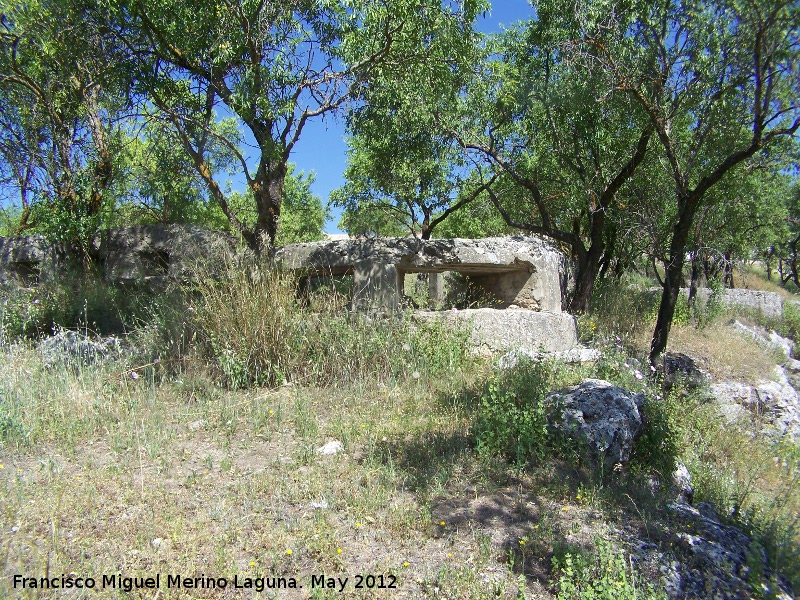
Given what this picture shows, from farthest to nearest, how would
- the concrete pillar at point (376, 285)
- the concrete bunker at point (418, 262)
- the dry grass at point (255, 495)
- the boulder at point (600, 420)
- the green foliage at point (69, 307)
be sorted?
the green foliage at point (69, 307)
the concrete bunker at point (418, 262)
the concrete pillar at point (376, 285)
the boulder at point (600, 420)
the dry grass at point (255, 495)

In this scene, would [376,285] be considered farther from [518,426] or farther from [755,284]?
[755,284]

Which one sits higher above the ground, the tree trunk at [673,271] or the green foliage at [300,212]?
the green foliage at [300,212]

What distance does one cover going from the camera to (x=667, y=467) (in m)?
4.12

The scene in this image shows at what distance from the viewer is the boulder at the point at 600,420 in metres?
3.93

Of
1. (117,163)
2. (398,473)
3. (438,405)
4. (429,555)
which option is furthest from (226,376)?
(117,163)

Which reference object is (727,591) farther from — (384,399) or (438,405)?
(384,399)

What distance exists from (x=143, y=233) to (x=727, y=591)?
27.4 feet

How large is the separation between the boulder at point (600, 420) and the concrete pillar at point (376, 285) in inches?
107

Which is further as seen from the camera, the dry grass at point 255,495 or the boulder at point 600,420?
the boulder at point 600,420

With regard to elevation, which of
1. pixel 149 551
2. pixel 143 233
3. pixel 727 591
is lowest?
pixel 727 591

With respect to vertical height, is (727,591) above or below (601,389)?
below

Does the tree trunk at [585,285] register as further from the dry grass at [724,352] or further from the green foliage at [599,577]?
the green foliage at [599,577]

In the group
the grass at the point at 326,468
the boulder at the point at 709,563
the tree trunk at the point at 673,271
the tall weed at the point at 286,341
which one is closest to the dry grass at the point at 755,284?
the tree trunk at the point at 673,271

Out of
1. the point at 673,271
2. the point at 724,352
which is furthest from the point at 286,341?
the point at 724,352
